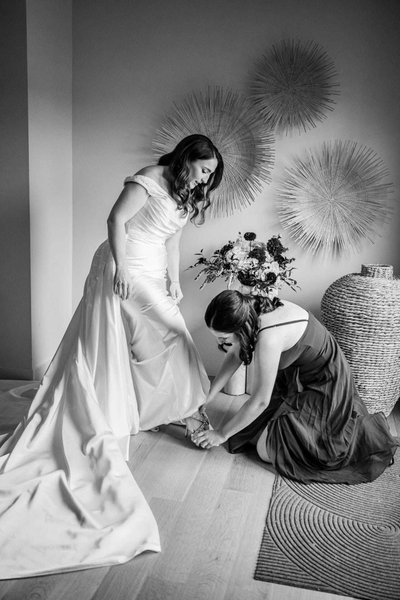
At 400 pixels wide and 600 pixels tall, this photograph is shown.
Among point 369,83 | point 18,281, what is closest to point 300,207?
point 369,83

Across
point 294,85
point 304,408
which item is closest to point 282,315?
point 304,408

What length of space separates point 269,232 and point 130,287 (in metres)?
1.38

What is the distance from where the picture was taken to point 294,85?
151 inches

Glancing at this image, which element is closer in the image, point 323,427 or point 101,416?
point 101,416

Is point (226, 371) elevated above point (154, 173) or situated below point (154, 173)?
below

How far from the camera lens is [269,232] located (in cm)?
406

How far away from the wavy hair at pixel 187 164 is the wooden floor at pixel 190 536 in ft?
4.00

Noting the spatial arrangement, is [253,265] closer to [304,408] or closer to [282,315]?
[282,315]

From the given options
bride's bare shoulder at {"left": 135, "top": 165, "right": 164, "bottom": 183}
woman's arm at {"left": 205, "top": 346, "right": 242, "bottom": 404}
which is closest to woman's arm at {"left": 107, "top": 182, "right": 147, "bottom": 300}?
bride's bare shoulder at {"left": 135, "top": 165, "right": 164, "bottom": 183}

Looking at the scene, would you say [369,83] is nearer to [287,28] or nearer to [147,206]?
[287,28]

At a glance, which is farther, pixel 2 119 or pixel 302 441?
pixel 2 119

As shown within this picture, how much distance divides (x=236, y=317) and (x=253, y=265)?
0.91m

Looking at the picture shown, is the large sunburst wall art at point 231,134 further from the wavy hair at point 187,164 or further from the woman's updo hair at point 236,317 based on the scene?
the woman's updo hair at point 236,317

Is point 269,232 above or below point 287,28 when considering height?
below
